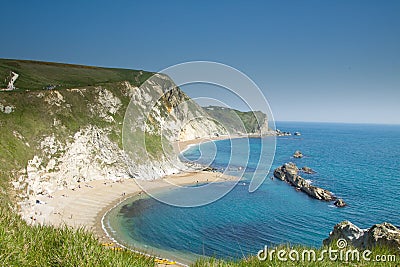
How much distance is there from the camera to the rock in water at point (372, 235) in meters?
13.5

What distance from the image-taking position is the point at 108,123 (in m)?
58.6

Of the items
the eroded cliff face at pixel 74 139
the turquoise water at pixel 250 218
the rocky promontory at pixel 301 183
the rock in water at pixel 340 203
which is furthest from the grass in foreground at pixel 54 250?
the rocky promontory at pixel 301 183

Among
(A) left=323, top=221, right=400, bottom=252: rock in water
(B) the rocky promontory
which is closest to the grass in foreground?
(A) left=323, top=221, right=400, bottom=252: rock in water

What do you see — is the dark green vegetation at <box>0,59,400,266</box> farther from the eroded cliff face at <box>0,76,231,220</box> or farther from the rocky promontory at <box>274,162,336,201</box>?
the rocky promontory at <box>274,162,336,201</box>

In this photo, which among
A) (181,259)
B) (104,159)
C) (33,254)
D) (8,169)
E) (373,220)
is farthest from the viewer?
(104,159)

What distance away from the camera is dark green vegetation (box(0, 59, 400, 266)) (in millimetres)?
5465

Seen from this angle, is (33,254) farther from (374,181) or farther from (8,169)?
(374,181)

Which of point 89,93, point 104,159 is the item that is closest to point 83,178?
point 104,159

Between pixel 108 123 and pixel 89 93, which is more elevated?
pixel 89 93

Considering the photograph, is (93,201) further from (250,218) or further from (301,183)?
(301,183)

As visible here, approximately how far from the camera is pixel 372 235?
15.4 m

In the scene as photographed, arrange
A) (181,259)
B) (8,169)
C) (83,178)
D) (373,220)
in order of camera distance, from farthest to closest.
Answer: (83,178), (373,220), (8,169), (181,259)

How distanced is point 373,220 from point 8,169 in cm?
4655

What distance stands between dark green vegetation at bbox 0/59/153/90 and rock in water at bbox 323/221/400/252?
61.7m
